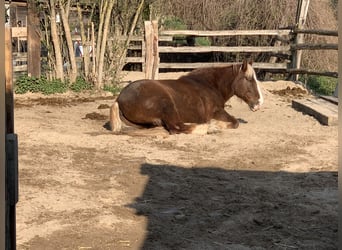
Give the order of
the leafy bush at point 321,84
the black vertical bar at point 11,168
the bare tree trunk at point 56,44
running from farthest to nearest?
the leafy bush at point 321,84, the bare tree trunk at point 56,44, the black vertical bar at point 11,168

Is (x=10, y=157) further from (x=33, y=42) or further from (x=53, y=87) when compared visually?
(x=33, y=42)

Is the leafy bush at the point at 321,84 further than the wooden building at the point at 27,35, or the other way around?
the leafy bush at the point at 321,84

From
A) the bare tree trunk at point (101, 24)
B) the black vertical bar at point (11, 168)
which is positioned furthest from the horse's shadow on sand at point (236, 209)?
the bare tree trunk at point (101, 24)

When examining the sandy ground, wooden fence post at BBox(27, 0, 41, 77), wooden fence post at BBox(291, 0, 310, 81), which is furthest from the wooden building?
wooden fence post at BBox(291, 0, 310, 81)

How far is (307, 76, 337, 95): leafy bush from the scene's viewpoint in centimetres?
1623

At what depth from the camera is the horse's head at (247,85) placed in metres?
9.34

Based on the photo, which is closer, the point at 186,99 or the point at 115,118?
the point at 115,118

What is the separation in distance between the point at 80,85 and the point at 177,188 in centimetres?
815

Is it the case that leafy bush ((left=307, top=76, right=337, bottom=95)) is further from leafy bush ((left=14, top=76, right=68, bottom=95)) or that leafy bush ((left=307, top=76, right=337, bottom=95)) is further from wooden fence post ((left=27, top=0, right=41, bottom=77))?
wooden fence post ((left=27, top=0, right=41, bottom=77))

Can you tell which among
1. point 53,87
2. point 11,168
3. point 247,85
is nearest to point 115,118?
point 247,85

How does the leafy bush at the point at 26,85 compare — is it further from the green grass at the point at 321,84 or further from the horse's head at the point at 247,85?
the green grass at the point at 321,84

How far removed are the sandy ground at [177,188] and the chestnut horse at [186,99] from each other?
290 millimetres

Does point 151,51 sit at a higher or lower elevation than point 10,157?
lower

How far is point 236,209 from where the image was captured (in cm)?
521
